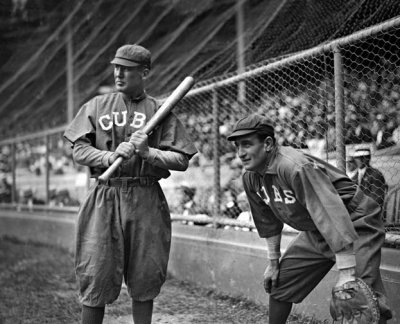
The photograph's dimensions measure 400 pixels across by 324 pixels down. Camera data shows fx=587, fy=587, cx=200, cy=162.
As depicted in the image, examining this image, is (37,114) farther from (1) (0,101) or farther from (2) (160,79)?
(2) (160,79)

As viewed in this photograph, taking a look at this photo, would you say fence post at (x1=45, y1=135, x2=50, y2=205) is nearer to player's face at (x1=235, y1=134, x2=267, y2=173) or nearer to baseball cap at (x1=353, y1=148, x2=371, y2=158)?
baseball cap at (x1=353, y1=148, x2=371, y2=158)

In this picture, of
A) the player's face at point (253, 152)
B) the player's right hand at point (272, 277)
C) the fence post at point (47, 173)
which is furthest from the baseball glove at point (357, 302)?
the fence post at point (47, 173)

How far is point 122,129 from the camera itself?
3.39 metres

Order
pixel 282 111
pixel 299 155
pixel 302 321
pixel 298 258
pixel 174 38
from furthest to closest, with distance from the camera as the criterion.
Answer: pixel 174 38
pixel 282 111
pixel 302 321
pixel 298 258
pixel 299 155

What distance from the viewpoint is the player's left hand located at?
10.4 ft

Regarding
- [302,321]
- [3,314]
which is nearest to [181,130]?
[302,321]

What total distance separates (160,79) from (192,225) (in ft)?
6.11

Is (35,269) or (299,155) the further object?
(35,269)

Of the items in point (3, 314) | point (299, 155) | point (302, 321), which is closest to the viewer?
point (299, 155)

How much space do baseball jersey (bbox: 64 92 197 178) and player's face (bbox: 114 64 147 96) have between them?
0.09 m

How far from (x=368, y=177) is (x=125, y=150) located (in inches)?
77.8

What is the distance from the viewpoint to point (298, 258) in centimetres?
323

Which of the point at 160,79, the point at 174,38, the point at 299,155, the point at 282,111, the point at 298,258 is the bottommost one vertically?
the point at 298,258

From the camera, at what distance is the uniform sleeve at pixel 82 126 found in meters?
3.37
